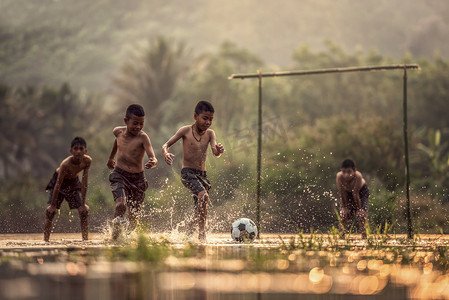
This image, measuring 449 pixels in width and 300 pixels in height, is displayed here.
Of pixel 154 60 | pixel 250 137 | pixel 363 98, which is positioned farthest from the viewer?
pixel 363 98

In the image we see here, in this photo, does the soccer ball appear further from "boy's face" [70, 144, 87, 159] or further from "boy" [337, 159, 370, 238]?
"boy" [337, 159, 370, 238]

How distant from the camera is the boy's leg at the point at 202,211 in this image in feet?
43.1

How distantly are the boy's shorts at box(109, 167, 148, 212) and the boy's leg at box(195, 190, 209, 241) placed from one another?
803 mm

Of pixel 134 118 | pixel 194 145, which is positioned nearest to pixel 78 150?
pixel 134 118

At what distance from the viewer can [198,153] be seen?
13461 millimetres

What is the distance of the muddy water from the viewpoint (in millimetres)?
5910

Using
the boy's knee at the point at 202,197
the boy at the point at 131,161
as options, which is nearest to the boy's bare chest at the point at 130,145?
the boy at the point at 131,161

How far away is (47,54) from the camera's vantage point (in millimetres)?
170625

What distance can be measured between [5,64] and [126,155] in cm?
13891

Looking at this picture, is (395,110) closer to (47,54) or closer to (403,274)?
(403,274)

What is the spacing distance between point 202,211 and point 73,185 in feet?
6.83

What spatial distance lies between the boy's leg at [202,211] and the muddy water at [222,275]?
2.64m

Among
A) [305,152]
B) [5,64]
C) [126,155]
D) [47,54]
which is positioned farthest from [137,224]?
Answer: [47,54]

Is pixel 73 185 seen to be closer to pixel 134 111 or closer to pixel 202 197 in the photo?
pixel 134 111
